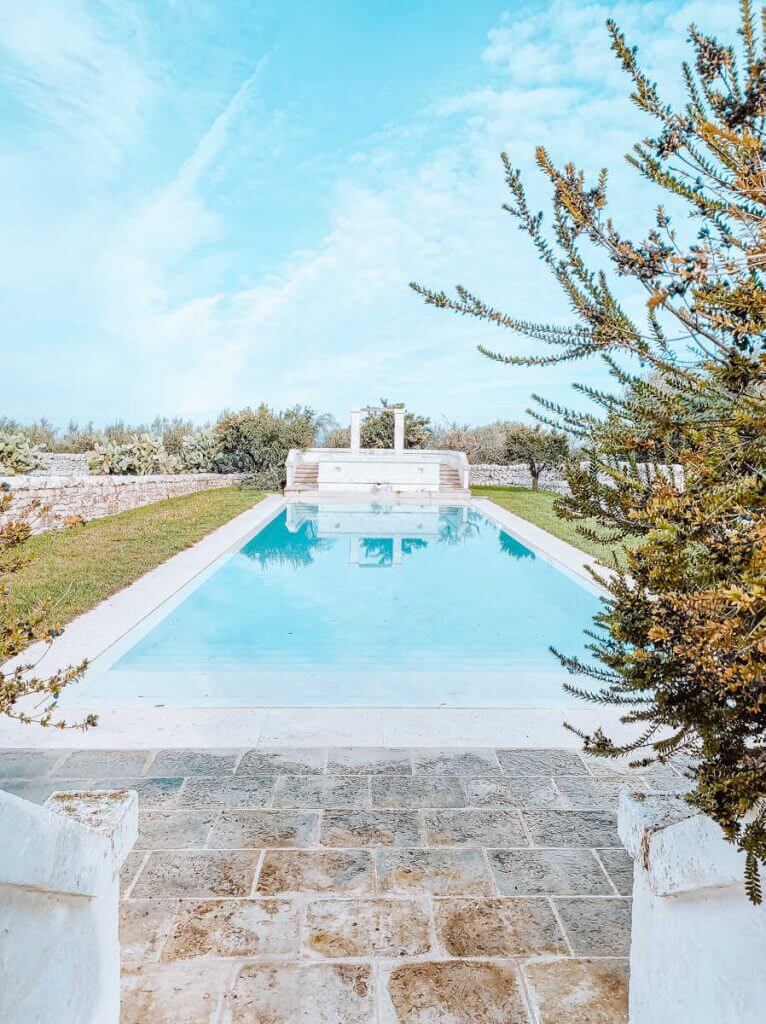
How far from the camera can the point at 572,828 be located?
128 inches

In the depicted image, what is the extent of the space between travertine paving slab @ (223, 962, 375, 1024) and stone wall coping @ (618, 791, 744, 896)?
45.2 inches

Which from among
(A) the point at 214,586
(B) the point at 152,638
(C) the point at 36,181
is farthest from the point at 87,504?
(C) the point at 36,181

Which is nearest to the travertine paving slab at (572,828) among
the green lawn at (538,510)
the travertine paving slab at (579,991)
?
the travertine paving slab at (579,991)

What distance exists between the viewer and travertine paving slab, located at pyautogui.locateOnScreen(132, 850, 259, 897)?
2.74 m

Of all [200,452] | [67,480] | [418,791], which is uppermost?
[200,452]

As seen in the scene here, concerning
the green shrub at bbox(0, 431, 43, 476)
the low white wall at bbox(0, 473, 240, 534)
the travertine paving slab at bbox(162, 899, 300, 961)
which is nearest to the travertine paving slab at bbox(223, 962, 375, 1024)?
the travertine paving slab at bbox(162, 899, 300, 961)

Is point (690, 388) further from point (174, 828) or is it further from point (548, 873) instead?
point (174, 828)

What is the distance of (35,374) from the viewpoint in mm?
25734

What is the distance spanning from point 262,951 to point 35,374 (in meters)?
27.9

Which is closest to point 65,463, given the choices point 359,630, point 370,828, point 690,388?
point 359,630

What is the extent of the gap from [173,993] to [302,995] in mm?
450

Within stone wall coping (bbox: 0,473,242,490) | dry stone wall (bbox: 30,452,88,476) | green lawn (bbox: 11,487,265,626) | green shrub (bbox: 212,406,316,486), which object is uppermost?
green shrub (bbox: 212,406,316,486)

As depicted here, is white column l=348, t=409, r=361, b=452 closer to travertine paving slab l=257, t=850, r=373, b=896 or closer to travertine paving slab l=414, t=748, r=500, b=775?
travertine paving slab l=414, t=748, r=500, b=775

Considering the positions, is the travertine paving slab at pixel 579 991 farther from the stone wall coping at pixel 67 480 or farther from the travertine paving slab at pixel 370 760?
the stone wall coping at pixel 67 480
